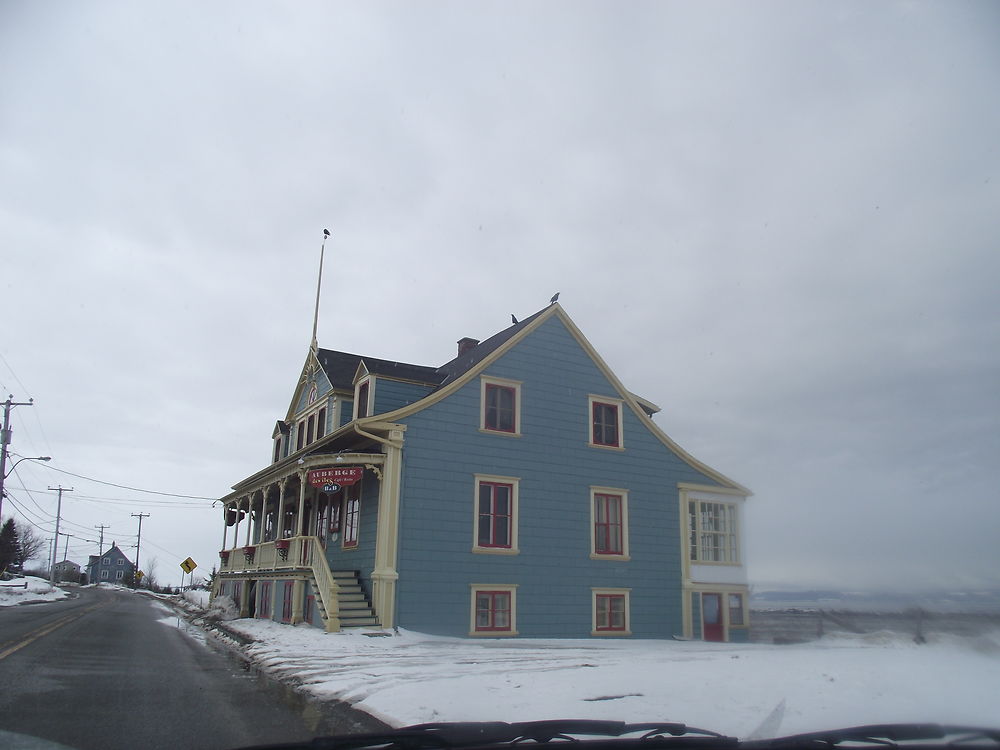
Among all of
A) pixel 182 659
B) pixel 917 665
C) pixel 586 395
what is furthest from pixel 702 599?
pixel 917 665

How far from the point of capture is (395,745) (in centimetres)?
450

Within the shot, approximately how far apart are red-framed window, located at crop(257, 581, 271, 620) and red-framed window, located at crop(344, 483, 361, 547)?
12.4ft

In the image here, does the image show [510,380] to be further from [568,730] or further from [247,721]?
[568,730]

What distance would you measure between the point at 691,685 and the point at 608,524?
527 inches

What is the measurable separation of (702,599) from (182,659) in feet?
49.0

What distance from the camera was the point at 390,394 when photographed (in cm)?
2180

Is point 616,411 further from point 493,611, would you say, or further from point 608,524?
point 493,611

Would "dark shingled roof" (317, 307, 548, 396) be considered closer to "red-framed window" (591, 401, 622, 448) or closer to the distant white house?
"red-framed window" (591, 401, 622, 448)

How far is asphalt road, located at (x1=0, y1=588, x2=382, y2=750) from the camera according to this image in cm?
704

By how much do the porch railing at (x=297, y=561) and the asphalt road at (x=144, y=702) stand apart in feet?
10.3

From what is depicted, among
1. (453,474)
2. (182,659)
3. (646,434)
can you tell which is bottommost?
(182,659)

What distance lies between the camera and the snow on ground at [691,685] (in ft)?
20.2

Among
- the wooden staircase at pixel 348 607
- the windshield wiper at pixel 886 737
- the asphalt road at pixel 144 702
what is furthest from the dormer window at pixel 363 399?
Answer: the windshield wiper at pixel 886 737

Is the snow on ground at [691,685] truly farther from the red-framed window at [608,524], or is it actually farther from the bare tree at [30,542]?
the bare tree at [30,542]
